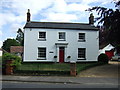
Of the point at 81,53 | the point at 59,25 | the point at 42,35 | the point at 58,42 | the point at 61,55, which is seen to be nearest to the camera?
the point at 42,35

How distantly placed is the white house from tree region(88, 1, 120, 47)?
34.6 ft

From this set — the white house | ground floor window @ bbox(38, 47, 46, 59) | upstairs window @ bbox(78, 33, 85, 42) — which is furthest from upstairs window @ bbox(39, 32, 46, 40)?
upstairs window @ bbox(78, 33, 85, 42)

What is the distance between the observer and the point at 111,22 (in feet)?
66.5

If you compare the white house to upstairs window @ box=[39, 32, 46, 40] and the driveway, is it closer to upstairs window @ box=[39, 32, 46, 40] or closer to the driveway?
upstairs window @ box=[39, 32, 46, 40]

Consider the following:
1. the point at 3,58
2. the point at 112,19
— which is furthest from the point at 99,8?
the point at 3,58

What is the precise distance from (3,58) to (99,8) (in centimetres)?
1145

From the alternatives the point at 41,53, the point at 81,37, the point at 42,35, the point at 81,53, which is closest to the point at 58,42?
the point at 42,35

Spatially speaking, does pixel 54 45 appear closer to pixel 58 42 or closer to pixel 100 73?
pixel 58 42

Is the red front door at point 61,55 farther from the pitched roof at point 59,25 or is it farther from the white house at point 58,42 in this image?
the pitched roof at point 59,25

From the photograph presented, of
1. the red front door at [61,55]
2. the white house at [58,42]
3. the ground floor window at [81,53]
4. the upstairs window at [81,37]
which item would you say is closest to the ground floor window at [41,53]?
the white house at [58,42]

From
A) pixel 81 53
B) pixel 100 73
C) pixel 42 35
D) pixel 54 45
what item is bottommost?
pixel 100 73

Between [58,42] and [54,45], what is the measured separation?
0.81 meters

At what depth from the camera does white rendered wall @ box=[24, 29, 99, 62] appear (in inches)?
1203

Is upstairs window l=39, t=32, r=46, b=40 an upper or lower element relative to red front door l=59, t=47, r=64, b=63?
upper
